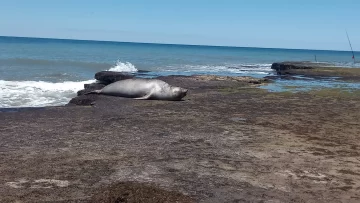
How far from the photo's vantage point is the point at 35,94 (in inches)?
798

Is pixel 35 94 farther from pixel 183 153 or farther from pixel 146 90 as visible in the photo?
pixel 183 153

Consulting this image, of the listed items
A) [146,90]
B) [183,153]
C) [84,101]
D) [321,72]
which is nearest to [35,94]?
[84,101]

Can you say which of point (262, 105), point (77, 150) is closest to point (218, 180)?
point (77, 150)

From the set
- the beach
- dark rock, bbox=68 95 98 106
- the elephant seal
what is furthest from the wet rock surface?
the beach

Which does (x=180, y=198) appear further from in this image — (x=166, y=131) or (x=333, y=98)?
(x=333, y=98)

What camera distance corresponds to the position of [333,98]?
651 inches

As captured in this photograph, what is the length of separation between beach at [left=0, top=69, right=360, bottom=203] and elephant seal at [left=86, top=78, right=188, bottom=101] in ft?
4.52

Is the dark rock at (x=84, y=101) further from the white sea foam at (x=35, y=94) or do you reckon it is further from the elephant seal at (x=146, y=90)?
the white sea foam at (x=35, y=94)

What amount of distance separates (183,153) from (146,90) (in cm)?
751

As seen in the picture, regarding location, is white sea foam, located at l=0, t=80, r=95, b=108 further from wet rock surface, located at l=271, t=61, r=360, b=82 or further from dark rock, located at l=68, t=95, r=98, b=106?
wet rock surface, located at l=271, t=61, r=360, b=82

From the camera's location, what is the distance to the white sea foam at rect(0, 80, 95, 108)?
1725cm

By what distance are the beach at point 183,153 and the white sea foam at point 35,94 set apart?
5.19 meters

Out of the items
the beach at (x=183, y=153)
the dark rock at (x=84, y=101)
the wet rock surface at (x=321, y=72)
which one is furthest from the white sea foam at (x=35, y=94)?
the wet rock surface at (x=321, y=72)

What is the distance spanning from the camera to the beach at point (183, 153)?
19.0ft
